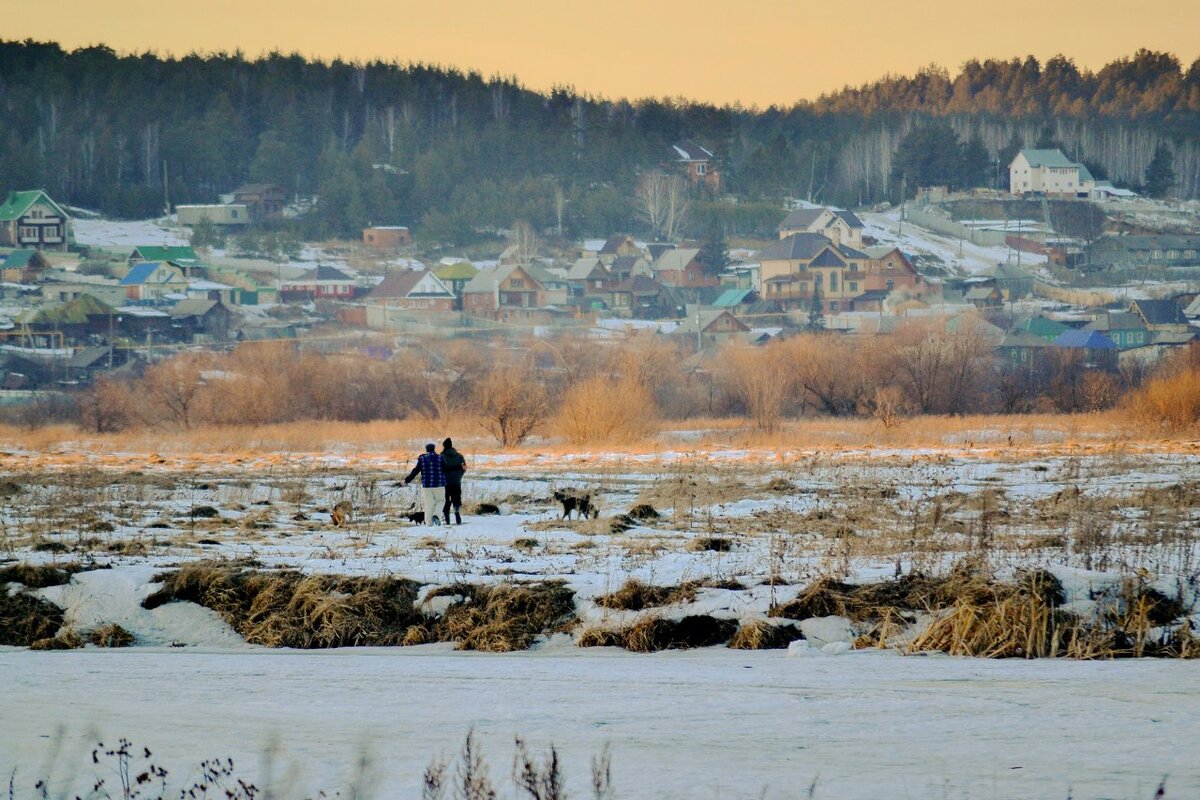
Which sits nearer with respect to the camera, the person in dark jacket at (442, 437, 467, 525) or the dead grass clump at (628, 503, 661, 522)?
the person in dark jacket at (442, 437, 467, 525)

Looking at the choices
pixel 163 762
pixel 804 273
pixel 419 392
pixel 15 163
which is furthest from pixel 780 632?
pixel 15 163

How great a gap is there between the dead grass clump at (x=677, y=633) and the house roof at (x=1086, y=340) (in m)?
72.7

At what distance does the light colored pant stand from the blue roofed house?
9033cm

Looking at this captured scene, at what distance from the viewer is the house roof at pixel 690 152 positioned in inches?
6255

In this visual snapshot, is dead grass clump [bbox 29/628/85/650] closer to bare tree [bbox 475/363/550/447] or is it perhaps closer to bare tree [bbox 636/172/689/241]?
bare tree [bbox 475/363/550/447]

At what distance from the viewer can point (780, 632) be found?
9.62 metres

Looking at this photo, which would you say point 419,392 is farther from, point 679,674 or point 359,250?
point 359,250

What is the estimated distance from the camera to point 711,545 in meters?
13.6

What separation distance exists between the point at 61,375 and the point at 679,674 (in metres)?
76.2

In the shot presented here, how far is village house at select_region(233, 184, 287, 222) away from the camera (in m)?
136

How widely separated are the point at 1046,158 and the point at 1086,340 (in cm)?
7455

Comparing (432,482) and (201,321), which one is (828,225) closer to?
(201,321)

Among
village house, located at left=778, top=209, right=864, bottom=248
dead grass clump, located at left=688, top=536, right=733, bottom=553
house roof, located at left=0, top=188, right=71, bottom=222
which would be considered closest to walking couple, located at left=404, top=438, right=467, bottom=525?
dead grass clump, located at left=688, top=536, right=733, bottom=553

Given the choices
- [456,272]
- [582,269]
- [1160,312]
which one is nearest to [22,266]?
[456,272]
